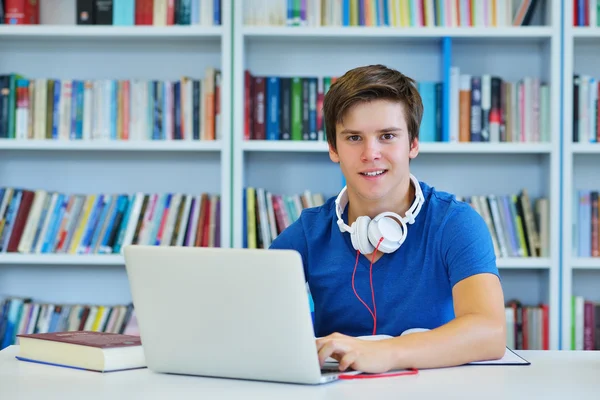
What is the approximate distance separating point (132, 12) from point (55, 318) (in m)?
1.18

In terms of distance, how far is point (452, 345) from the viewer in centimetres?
127

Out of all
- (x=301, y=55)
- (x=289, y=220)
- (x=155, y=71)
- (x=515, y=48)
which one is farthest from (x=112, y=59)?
(x=515, y=48)

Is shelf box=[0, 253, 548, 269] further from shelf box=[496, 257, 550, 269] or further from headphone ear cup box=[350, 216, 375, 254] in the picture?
headphone ear cup box=[350, 216, 375, 254]

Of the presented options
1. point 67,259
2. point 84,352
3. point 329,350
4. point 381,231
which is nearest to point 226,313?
point 329,350

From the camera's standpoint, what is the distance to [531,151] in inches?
111

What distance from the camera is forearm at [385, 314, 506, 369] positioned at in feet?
4.02

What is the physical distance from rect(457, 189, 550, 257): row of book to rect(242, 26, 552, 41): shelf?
0.58 meters

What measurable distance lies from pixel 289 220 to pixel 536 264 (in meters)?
0.90

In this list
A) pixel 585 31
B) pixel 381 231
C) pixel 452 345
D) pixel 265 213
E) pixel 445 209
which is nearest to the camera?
pixel 452 345

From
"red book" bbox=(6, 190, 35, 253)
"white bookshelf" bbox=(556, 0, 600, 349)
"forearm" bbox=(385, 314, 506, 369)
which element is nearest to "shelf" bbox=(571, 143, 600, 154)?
"white bookshelf" bbox=(556, 0, 600, 349)

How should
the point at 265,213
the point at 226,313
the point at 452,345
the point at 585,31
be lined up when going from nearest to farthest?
the point at 226,313 < the point at 452,345 < the point at 585,31 < the point at 265,213

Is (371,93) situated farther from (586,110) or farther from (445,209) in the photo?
(586,110)

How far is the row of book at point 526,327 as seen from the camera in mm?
2883

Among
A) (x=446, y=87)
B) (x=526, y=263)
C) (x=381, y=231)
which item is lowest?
(x=526, y=263)
